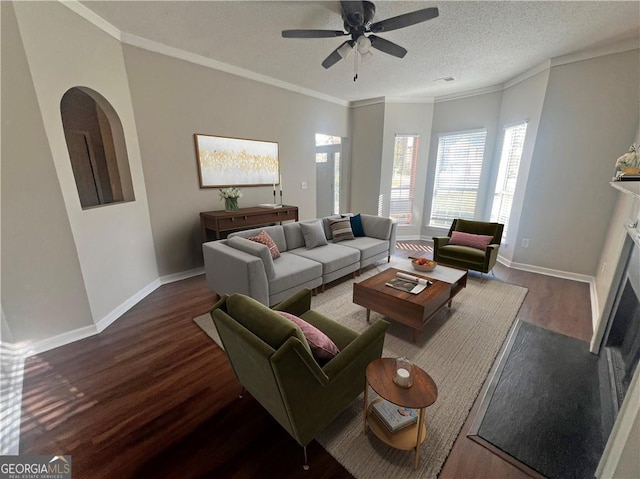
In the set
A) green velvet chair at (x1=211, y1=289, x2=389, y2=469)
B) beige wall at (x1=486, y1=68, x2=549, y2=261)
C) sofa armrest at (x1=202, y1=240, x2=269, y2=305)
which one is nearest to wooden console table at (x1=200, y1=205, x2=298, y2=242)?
sofa armrest at (x1=202, y1=240, x2=269, y2=305)

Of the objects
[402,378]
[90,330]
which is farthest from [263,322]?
[90,330]

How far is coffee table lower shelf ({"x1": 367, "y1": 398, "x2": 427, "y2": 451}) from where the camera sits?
53.8 inches

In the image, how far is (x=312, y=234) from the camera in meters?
3.56

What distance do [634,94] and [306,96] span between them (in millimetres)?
4339

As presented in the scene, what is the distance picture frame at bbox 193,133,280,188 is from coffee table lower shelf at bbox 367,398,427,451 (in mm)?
3439

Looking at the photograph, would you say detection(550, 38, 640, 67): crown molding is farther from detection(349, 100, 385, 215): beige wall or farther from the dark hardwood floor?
the dark hardwood floor

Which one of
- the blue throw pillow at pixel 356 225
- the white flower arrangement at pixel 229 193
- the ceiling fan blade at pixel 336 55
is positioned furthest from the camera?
the blue throw pillow at pixel 356 225

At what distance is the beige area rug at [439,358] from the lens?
54.8 inches

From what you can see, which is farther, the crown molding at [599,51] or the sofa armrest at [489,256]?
the sofa armrest at [489,256]

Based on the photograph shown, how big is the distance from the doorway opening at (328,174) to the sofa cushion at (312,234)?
8.95 feet

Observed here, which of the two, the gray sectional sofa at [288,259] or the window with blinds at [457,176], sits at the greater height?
the window with blinds at [457,176]

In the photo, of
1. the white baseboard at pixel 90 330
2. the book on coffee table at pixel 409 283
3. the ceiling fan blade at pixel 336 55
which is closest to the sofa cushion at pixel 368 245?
the book on coffee table at pixel 409 283

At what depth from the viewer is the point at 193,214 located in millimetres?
3650

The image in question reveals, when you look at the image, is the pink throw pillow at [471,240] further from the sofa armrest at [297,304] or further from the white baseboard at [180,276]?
the white baseboard at [180,276]
